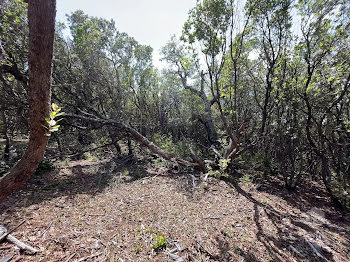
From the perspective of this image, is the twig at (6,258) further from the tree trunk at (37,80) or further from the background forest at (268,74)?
the background forest at (268,74)

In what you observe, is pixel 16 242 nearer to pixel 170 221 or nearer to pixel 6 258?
pixel 6 258

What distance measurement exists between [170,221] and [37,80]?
3.06 metres

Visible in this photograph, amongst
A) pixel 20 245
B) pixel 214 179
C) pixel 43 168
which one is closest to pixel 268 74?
pixel 214 179

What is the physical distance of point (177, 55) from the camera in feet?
39.5

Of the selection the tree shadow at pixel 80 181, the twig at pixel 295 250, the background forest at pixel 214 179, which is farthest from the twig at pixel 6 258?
the twig at pixel 295 250

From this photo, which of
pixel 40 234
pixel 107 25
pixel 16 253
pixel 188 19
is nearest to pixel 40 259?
pixel 16 253

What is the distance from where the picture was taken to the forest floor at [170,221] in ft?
7.55

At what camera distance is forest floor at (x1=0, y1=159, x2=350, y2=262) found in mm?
2301

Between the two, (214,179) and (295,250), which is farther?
(214,179)

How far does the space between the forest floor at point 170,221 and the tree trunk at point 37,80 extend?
4.86 feet

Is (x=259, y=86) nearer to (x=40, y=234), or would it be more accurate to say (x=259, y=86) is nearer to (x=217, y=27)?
(x=217, y=27)

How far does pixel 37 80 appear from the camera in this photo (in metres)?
1.24

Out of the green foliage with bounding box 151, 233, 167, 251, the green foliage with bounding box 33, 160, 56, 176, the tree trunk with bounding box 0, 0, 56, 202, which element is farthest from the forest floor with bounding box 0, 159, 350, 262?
the tree trunk with bounding box 0, 0, 56, 202

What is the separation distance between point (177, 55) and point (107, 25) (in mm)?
5505
